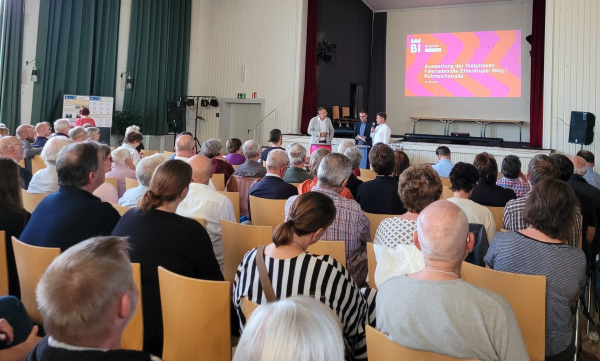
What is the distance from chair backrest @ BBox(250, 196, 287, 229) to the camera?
4.00m

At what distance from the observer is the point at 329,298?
79.8 inches

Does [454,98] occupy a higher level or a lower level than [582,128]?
higher

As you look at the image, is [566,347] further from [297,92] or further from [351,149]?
[297,92]

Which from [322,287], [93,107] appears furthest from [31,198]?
[93,107]

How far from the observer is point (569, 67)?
10.4 metres

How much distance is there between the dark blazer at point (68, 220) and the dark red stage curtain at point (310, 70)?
10463 mm

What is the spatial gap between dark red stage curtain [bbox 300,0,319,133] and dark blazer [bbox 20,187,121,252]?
1046 centimetres

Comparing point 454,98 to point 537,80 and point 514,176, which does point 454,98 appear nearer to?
point 537,80

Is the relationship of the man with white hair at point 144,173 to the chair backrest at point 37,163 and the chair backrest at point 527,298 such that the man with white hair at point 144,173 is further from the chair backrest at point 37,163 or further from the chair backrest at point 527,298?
the chair backrest at point 37,163

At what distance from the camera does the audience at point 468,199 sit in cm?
340

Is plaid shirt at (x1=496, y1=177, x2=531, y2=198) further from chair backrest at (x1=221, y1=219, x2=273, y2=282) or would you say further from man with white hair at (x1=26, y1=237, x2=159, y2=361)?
man with white hair at (x1=26, y1=237, x2=159, y2=361)

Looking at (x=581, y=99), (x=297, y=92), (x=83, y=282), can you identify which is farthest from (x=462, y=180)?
(x=297, y=92)

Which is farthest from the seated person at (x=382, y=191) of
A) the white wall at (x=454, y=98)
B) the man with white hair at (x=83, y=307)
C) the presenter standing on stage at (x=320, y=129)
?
the white wall at (x=454, y=98)

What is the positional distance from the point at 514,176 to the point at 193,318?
376 cm
